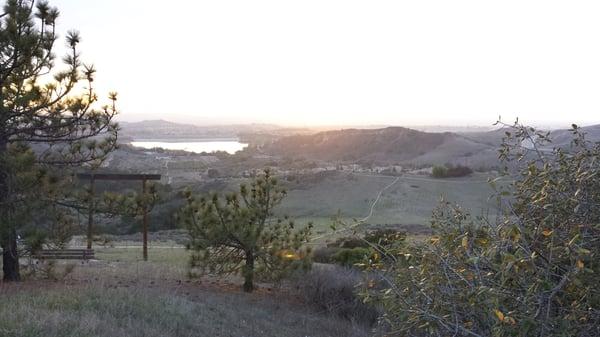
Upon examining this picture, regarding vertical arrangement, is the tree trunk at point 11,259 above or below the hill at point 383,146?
A: above

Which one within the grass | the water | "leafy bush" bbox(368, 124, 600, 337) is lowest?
the water

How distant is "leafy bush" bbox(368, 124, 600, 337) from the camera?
3488mm

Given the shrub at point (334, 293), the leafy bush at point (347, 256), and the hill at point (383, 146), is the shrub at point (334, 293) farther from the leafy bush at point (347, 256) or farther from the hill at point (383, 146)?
the hill at point (383, 146)

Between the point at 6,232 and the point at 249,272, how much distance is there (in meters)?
4.69

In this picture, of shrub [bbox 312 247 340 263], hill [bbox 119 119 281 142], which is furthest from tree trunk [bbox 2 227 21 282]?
hill [bbox 119 119 281 142]

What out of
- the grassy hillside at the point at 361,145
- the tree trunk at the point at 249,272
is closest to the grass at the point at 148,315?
the tree trunk at the point at 249,272

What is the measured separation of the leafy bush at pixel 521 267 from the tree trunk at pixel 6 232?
22.1ft

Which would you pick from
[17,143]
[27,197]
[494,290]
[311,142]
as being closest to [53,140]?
[17,143]

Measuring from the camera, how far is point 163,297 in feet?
31.1

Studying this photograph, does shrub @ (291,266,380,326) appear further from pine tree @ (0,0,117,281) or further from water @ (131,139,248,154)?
water @ (131,139,248,154)

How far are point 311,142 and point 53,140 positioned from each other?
332 feet

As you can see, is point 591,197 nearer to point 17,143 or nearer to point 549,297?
point 549,297

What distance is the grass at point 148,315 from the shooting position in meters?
6.88

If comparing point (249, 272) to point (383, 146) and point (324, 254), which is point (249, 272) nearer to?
point (324, 254)
